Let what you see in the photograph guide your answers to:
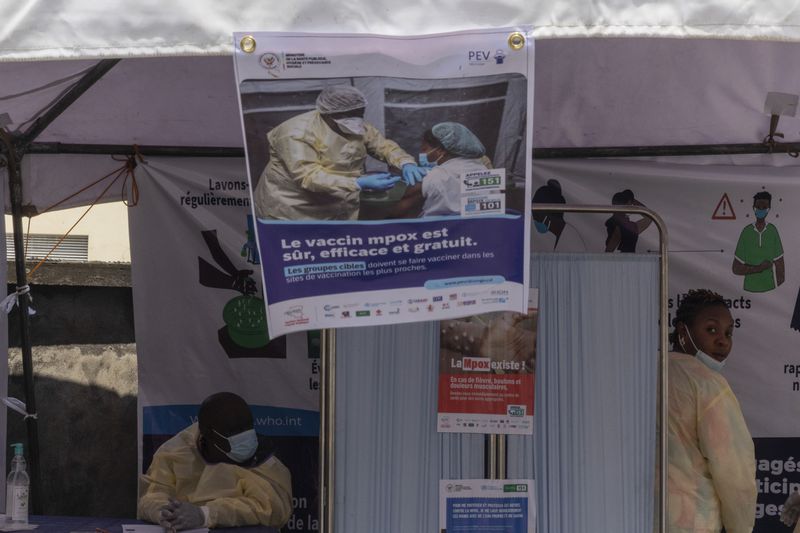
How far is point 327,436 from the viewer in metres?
3.36

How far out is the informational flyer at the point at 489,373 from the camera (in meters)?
3.38

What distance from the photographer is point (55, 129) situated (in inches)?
185

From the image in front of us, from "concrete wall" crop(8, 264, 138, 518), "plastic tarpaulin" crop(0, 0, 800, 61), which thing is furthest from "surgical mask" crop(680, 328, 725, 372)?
"concrete wall" crop(8, 264, 138, 518)

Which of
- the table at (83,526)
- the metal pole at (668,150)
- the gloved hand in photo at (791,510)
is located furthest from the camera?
the metal pole at (668,150)

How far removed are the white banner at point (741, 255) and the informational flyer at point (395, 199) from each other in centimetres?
175

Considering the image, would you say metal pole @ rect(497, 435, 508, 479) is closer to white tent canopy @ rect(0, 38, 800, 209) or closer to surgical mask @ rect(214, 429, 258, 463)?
surgical mask @ rect(214, 429, 258, 463)

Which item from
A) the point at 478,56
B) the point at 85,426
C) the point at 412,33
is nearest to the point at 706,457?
the point at 478,56

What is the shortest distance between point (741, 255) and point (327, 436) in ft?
7.06

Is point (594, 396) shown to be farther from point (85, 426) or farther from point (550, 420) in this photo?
point (85, 426)

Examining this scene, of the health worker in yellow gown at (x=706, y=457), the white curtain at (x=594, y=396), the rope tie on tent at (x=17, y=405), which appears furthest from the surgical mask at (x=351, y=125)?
the rope tie on tent at (x=17, y=405)

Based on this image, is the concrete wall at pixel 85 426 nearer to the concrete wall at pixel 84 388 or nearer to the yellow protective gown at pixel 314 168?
the concrete wall at pixel 84 388

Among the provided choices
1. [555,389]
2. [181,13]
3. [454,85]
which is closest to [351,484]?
[555,389]

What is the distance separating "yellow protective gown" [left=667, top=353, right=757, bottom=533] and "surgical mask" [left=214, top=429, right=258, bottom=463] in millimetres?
1572

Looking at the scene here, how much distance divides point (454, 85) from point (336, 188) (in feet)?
1.36
